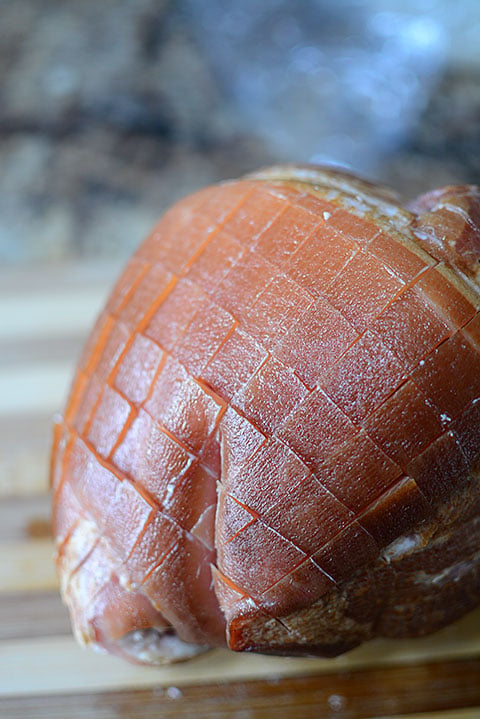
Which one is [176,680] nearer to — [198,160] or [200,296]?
[200,296]

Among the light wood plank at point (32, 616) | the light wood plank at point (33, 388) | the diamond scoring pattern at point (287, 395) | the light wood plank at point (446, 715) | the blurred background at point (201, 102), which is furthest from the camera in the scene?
the blurred background at point (201, 102)

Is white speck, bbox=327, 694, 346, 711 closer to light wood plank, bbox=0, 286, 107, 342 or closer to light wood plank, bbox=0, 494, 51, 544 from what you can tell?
light wood plank, bbox=0, 494, 51, 544

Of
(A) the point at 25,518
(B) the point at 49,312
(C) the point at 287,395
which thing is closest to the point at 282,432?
(C) the point at 287,395

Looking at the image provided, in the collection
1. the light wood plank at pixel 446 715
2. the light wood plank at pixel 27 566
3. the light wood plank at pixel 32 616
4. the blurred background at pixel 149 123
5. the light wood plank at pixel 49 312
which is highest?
the blurred background at pixel 149 123

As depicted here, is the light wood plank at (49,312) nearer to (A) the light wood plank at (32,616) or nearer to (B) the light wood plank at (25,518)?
(B) the light wood plank at (25,518)

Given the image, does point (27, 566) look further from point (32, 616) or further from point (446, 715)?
point (446, 715)

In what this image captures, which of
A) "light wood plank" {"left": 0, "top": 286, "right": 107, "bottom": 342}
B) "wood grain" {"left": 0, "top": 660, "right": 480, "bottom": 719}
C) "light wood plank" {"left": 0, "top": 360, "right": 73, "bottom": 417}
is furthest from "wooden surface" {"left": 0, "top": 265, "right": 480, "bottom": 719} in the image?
"light wood plank" {"left": 0, "top": 286, "right": 107, "bottom": 342}

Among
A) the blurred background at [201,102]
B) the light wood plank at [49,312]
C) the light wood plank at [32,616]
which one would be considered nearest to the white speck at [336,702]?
the light wood plank at [32,616]
